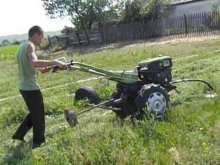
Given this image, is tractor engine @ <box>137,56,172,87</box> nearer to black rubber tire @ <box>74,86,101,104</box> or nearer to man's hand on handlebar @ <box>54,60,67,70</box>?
man's hand on handlebar @ <box>54,60,67,70</box>

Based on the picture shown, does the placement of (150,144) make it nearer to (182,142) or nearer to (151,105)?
(182,142)

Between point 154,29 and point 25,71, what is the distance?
28857 millimetres

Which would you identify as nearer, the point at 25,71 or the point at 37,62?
the point at 37,62

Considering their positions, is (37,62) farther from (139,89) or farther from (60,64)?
(139,89)

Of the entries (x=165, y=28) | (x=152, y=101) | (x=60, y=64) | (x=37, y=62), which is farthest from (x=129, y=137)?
(x=165, y=28)

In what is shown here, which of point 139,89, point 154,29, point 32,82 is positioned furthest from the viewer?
point 154,29

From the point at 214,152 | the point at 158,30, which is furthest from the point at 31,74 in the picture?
the point at 158,30

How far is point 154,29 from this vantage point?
35.4 meters

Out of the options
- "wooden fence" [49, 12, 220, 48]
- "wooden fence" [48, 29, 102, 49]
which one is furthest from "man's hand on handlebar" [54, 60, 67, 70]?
"wooden fence" [48, 29, 102, 49]

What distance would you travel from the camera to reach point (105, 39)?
4072 centimetres

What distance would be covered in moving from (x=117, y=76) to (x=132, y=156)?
2.65 m

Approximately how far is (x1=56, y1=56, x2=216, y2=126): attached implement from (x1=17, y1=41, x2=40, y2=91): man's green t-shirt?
668 millimetres

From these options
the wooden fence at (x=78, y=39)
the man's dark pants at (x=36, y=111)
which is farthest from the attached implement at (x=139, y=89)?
the wooden fence at (x=78, y=39)

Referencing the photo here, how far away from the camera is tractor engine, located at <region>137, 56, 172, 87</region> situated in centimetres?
791
